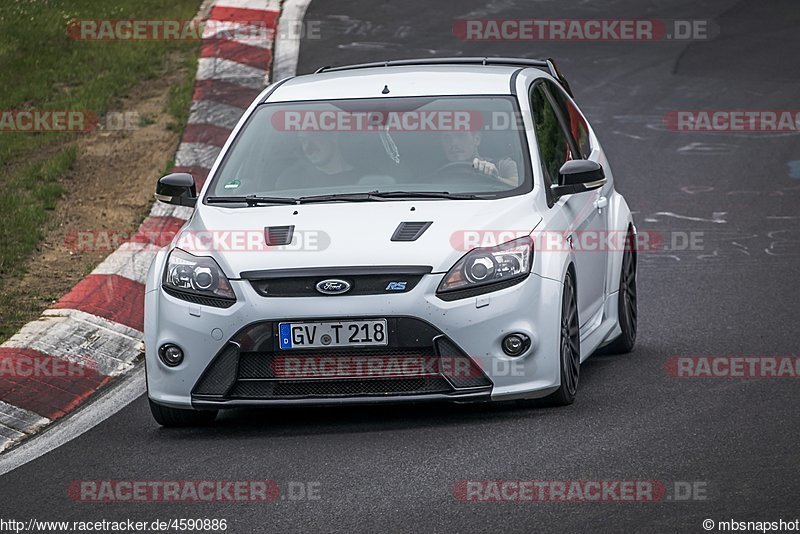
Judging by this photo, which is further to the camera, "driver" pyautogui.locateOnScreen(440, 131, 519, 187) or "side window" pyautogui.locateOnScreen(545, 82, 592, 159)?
"side window" pyautogui.locateOnScreen(545, 82, 592, 159)

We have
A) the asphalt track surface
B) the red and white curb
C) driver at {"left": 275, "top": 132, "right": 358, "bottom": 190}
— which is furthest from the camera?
the red and white curb

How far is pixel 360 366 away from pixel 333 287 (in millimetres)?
373

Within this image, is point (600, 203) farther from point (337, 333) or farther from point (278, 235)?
point (337, 333)

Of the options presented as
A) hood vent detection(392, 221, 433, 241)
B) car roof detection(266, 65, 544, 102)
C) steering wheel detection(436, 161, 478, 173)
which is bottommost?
hood vent detection(392, 221, 433, 241)

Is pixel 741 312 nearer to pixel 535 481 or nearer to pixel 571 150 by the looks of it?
pixel 571 150

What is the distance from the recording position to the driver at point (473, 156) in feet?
26.3

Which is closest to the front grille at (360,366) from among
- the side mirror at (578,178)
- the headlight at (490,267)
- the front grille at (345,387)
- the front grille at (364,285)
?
the front grille at (345,387)

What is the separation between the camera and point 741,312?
393 inches

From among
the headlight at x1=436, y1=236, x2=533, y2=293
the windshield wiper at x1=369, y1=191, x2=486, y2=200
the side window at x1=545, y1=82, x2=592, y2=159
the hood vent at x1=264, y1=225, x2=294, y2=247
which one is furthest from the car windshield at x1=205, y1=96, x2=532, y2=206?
the side window at x1=545, y1=82, x2=592, y2=159

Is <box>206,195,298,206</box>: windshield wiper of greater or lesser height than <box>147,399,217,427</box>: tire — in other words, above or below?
above

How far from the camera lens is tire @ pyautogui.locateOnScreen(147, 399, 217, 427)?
7602mm

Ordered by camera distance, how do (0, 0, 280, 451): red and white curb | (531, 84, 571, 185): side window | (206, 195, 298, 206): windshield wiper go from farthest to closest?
(0, 0, 280, 451): red and white curb < (531, 84, 571, 185): side window < (206, 195, 298, 206): windshield wiper

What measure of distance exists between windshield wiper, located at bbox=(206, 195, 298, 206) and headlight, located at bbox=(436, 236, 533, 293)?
111cm

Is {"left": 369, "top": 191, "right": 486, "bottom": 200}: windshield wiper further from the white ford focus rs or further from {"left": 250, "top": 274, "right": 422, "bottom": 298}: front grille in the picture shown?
Result: {"left": 250, "top": 274, "right": 422, "bottom": 298}: front grille
